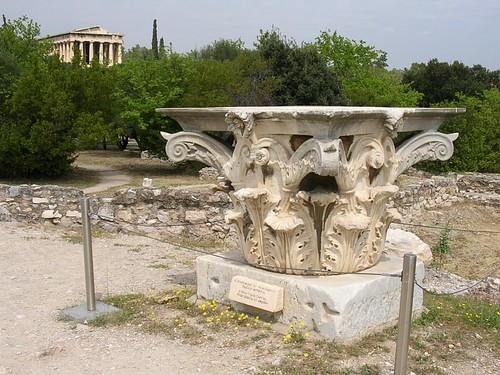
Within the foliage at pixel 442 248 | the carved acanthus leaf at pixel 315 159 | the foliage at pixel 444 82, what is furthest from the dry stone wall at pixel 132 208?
the foliage at pixel 444 82

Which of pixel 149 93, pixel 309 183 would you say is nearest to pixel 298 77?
pixel 149 93

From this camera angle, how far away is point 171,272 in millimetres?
7570

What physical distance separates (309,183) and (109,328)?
7.58 feet

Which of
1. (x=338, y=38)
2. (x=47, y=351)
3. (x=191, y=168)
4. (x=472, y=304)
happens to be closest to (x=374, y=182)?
(x=472, y=304)

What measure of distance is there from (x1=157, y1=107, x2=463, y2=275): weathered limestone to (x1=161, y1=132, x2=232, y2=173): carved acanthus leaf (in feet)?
0.41

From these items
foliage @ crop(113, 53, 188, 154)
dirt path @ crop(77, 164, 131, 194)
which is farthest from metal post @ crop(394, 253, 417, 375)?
foliage @ crop(113, 53, 188, 154)

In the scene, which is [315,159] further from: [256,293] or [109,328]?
[109,328]

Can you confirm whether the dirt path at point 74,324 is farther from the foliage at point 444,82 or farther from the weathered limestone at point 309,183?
the foliage at point 444,82

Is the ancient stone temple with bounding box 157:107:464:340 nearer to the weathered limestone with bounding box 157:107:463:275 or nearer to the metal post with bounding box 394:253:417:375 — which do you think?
the weathered limestone with bounding box 157:107:463:275

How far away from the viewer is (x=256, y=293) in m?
5.18

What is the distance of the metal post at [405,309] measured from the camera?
3.66 meters

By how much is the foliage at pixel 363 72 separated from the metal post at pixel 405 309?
24019 mm

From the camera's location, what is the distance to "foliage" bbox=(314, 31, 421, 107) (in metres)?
27.7

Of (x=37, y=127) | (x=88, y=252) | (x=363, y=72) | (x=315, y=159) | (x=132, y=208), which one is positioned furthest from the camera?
(x=363, y=72)
